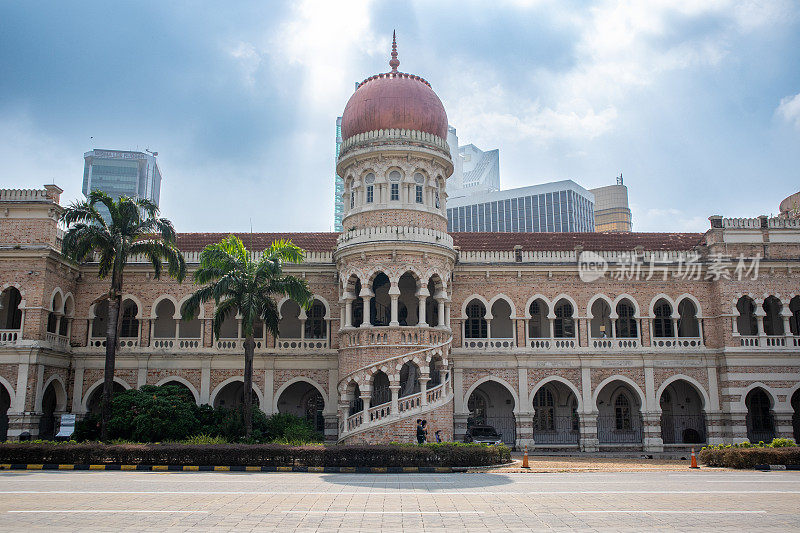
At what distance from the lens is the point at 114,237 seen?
23.9 m

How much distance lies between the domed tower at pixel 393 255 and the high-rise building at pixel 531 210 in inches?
3310

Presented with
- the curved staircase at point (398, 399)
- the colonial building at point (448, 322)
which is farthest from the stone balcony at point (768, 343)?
the curved staircase at point (398, 399)

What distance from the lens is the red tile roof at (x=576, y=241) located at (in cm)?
3147

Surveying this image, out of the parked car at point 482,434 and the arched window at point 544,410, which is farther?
the arched window at point 544,410

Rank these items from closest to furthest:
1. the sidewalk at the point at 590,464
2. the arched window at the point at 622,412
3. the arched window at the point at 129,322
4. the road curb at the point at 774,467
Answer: the road curb at the point at 774,467 → the sidewalk at the point at 590,464 → the arched window at the point at 129,322 → the arched window at the point at 622,412

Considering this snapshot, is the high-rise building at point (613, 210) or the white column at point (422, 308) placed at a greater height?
the high-rise building at point (613, 210)

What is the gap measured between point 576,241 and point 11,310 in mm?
25837

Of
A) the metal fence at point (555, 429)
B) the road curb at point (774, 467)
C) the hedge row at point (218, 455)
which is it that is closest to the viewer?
the hedge row at point (218, 455)

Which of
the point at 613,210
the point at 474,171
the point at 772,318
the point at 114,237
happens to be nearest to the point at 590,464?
the point at 772,318

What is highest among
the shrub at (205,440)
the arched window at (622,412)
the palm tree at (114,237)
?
the palm tree at (114,237)

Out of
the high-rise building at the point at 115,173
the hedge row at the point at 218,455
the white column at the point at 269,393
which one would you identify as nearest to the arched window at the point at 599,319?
the hedge row at the point at 218,455

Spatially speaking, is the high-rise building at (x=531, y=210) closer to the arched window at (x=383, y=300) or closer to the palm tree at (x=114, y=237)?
the arched window at (x=383, y=300)

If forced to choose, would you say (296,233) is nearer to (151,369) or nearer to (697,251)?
(151,369)

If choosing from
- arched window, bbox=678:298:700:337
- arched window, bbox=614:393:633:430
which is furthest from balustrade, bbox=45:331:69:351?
arched window, bbox=678:298:700:337
